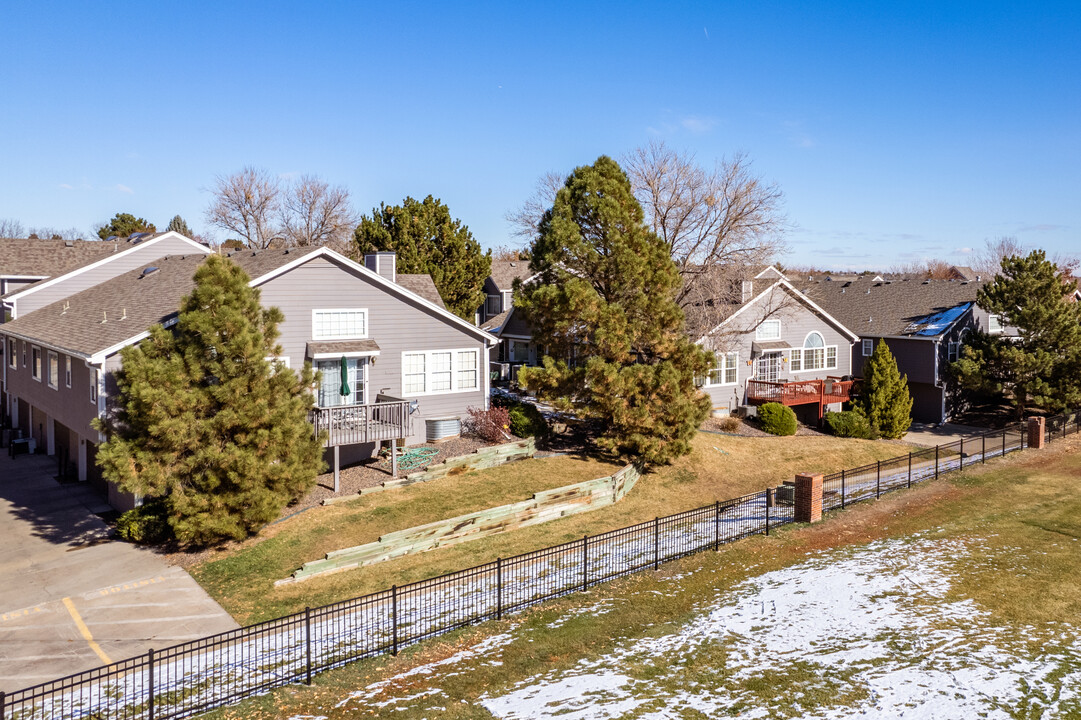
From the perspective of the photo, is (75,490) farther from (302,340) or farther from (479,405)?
(479,405)

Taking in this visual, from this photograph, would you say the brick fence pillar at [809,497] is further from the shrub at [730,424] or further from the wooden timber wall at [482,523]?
the shrub at [730,424]

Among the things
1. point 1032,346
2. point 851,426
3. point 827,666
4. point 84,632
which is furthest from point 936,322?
point 84,632

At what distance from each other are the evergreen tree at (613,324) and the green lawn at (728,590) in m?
7.47

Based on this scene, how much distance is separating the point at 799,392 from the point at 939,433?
29.4 feet

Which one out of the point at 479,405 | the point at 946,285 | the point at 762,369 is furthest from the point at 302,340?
the point at 946,285

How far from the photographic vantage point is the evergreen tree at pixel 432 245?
49.5m

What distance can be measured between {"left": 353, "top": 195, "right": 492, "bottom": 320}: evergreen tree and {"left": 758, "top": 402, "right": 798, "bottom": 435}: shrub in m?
22.3

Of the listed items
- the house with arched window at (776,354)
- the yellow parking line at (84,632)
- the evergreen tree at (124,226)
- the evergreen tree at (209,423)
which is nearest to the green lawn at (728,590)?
the yellow parking line at (84,632)

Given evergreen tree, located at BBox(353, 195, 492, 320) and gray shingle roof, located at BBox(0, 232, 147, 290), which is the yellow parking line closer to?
gray shingle roof, located at BBox(0, 232, 147, 290)

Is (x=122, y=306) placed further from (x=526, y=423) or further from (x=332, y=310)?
(x=526, y=423)

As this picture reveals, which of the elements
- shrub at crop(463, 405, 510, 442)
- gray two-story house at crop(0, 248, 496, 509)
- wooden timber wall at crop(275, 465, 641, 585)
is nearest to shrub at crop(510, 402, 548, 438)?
shrub at crop(463, 405, 510, 442)

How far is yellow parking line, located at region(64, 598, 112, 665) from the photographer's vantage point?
15.3m

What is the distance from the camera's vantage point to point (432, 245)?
50.6m

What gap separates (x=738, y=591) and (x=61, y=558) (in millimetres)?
18031
